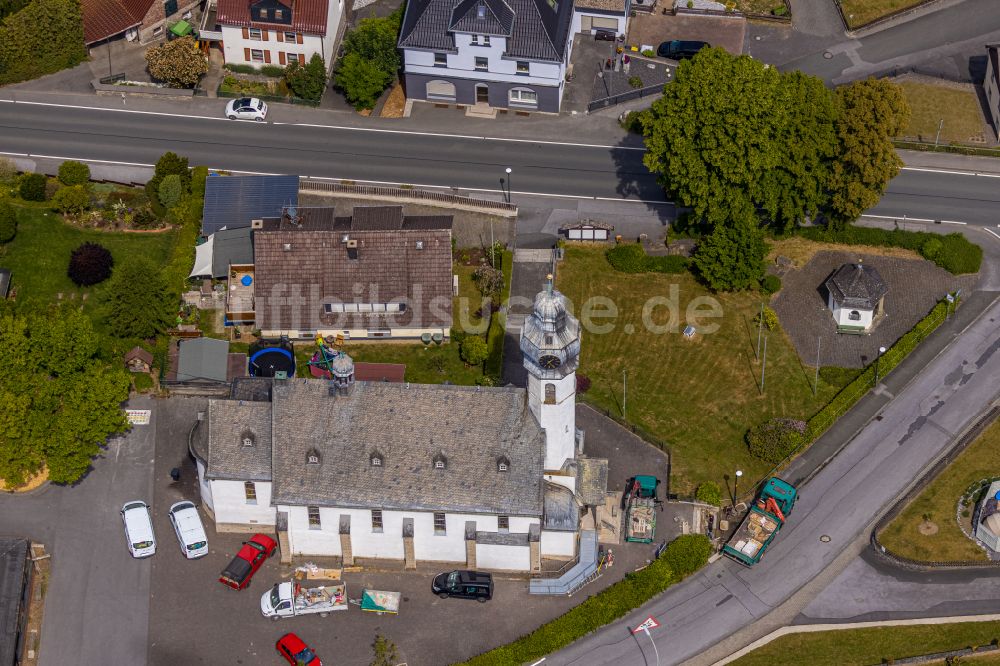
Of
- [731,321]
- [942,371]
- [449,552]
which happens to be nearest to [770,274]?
[731,321]

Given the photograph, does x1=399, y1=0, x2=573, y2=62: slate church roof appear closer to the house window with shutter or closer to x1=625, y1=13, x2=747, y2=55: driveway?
x1=625, y1=13, x2=747, y2=55: driveway

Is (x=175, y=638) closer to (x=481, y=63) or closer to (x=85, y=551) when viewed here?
(x=85, y=551)

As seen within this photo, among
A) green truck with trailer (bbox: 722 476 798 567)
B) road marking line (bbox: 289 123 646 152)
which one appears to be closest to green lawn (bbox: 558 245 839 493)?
green truck with trailer (bbox: 722 476 798 567)

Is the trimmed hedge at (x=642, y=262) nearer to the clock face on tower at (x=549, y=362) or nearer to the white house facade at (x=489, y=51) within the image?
the white house facade at (x=489, y=51)

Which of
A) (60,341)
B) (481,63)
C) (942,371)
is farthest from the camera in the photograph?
(481,63)

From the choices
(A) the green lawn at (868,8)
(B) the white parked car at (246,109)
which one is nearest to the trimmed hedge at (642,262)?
(B) the white parked car at (246,109)
